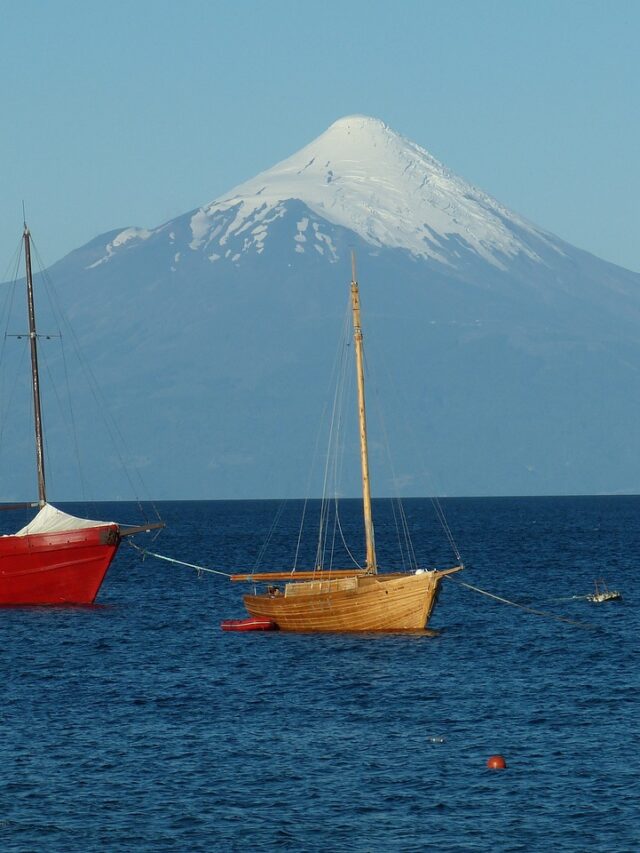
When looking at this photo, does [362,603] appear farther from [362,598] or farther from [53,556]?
[53,556]

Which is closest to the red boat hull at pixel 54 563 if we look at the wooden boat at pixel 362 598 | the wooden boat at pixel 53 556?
the wooden boat at pixel 53 556

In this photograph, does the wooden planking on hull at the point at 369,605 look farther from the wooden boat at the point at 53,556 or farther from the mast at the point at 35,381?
the mast at the point at 35,381

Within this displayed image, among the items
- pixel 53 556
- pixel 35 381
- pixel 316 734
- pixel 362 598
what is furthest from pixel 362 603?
pixel 35 381

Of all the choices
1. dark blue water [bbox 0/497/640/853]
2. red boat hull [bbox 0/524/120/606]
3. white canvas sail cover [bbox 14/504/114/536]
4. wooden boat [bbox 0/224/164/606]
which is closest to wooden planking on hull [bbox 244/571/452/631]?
dark blue water [bbox 0/497/640/853]

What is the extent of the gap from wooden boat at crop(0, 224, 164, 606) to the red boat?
7197 millimetres

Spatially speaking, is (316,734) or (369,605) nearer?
(316,734)

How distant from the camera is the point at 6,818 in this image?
39562mm

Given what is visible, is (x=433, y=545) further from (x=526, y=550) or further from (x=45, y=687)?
(x=45, y=687)

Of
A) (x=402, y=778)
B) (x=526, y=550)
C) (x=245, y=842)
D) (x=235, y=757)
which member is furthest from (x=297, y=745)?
(x=526, y=550)

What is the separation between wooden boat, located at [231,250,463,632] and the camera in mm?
66875

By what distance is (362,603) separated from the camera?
67.3 meters

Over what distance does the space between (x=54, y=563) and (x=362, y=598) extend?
20.2 m

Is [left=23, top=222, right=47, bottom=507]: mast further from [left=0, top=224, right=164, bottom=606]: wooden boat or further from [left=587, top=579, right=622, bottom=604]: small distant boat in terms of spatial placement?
[left=587, top=579, right=622, bottom=604]: small distant boat

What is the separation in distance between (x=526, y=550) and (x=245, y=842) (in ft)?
368
